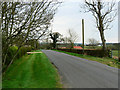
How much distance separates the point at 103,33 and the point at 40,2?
13896 millimetres

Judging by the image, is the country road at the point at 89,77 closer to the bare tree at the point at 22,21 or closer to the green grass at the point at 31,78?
the green grass at the point at 31,78

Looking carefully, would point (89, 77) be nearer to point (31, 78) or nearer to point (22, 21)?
point (31, 78)

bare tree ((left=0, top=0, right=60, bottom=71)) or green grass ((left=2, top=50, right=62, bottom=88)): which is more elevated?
bare tree ((left=0, top=0, right=60, bottom=71))

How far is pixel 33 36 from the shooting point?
21.7 ft

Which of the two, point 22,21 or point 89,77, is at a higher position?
point 22,21

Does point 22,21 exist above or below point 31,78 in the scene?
above

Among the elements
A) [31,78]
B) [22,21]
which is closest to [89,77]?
[31,78]

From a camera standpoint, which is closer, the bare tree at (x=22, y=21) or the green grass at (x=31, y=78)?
the green grass at (x=31, y=78)

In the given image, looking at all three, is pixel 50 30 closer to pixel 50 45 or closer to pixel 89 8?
pixel 89 8

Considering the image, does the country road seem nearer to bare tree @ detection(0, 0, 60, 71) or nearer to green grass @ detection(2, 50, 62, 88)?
green grass @ detection(2, 50, 62, 88)

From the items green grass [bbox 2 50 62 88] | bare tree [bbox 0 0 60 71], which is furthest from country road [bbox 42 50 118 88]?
bare tree [bbox 0 0 60 71]

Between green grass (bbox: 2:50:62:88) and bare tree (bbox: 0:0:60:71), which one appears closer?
green grass (bbox: 2:50:62:88)

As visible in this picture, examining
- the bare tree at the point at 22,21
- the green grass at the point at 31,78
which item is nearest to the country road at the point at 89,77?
the green grass at the point at 31,78

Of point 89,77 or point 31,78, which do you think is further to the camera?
point 89,77
